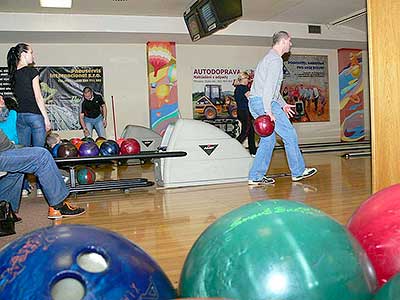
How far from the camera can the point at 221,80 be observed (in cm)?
962

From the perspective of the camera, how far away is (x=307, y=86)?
1035 centimetres

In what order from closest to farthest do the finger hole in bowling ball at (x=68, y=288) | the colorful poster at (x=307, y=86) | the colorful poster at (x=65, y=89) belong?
1. the finger hole in bowling ball at (x=68, y=288)
2. the colorful poster at (x=65, y=89)
3. the colorful poster at (x=307, y=86)

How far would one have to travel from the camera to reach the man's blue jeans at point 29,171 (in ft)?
9.36

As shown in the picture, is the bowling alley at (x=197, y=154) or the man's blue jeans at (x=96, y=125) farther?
the man's blue jeans at (x=96, y=125)

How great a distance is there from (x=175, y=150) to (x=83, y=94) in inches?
186

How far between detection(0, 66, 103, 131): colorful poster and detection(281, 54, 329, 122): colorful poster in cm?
410

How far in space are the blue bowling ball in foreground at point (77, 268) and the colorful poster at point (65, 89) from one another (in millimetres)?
8131

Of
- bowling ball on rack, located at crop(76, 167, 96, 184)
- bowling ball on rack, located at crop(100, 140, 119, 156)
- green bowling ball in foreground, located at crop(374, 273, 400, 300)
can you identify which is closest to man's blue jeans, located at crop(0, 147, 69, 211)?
bowling ball on rack, located at crop(76, 167, 96, 184)

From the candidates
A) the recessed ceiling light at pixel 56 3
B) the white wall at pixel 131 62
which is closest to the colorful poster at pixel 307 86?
the white wall at pixel 131 62

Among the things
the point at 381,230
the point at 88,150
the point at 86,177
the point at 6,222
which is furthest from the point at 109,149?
the point at 381,230

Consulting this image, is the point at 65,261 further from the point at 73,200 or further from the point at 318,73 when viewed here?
the point at 318,73

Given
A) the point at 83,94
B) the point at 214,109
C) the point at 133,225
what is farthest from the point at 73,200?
the point at 214,109

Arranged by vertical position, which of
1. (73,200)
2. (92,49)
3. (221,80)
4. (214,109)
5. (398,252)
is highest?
(92,49)

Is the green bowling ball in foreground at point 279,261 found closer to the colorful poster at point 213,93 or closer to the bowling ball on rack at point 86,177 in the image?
the bowling ball on rack at point 86,177
